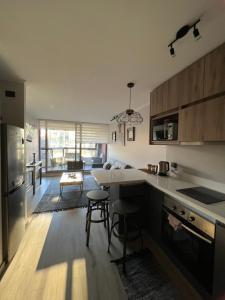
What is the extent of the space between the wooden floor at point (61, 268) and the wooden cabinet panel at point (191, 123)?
5.81ft

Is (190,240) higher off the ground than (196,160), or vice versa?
(196,160)

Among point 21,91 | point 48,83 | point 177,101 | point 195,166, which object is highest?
point 48,83

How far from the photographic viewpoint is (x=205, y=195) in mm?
1522

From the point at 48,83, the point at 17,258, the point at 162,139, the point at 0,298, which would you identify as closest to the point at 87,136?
the point at 48,83

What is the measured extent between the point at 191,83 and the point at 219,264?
1.77m

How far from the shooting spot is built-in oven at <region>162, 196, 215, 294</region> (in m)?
1.20

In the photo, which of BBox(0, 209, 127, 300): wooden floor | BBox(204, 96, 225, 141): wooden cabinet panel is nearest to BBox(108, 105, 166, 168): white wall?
BBox(204, 96, 225, 141): wooden cabinet panel

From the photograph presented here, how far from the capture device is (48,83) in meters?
2.36

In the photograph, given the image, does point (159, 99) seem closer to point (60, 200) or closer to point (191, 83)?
point (191, 83)

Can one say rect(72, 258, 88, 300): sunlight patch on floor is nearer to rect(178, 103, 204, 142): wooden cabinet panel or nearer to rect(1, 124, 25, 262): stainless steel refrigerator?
rect(1, 124, 25, 262): stainless steel refrigerator

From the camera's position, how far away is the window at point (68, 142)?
623 centimetres

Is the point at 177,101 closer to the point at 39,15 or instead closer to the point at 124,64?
the point at 124,64

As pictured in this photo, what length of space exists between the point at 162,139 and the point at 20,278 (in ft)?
8.18

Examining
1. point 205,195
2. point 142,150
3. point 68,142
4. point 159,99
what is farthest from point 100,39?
point 68,142
